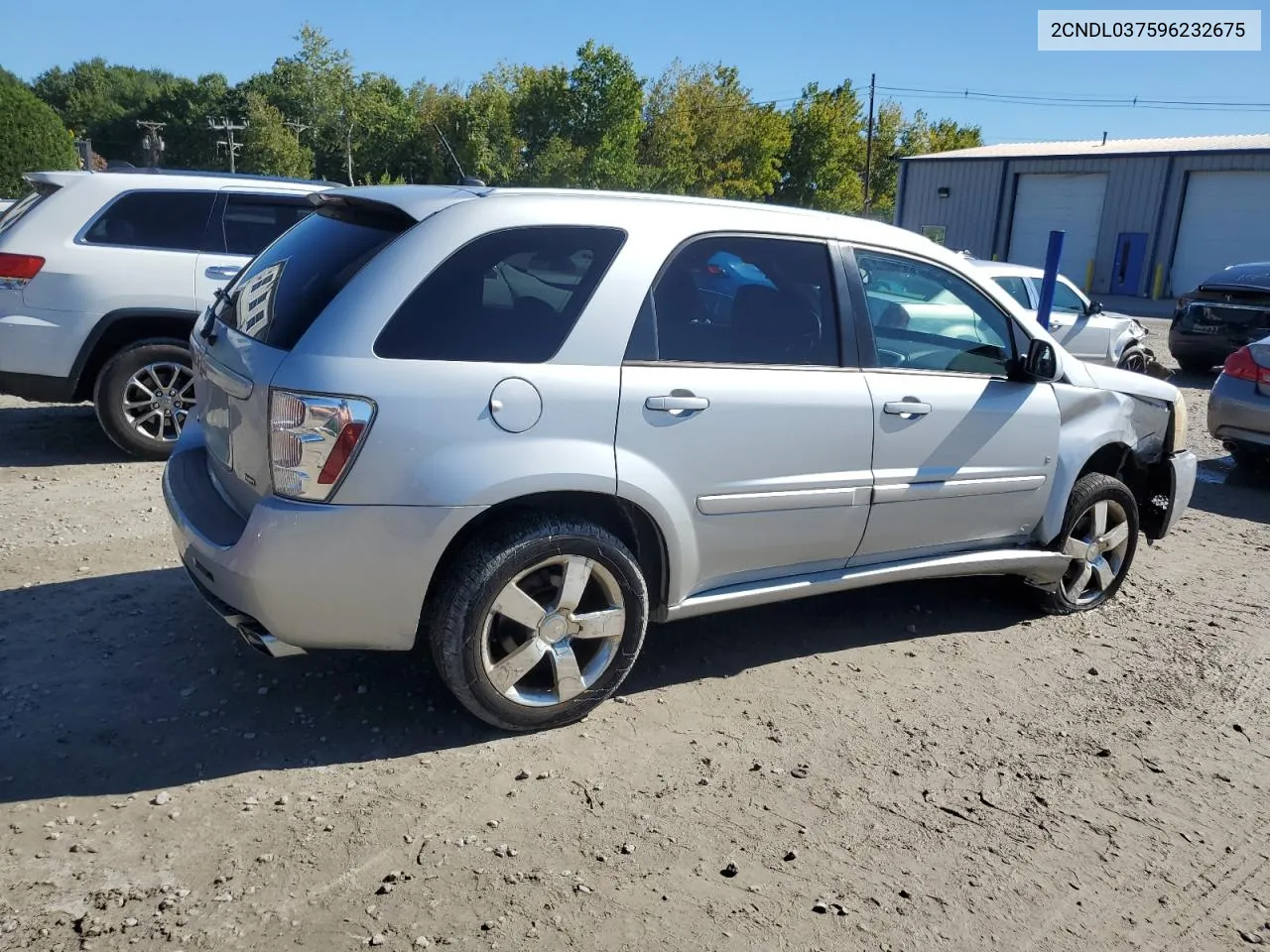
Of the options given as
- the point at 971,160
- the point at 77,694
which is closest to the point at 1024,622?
the point at 77,694

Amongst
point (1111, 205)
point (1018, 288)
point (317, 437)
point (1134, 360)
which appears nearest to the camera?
point (317, 437)

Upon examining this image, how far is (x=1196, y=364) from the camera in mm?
14414

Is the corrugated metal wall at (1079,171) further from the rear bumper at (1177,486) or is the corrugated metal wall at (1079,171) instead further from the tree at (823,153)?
the rear bumper at (1177,486)

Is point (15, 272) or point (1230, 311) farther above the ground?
point (15, 272)

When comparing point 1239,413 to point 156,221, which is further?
point 1239,413

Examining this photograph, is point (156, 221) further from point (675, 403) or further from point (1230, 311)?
point (1230, 311)

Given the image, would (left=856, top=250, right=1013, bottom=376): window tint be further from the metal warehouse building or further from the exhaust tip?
the metal warehouse building

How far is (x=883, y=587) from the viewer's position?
543 cm

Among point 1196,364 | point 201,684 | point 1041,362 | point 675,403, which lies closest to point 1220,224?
point 1196,364

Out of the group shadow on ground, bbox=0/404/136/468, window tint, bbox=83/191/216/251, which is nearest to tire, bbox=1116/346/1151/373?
window tint, bbox=83/191/216/251

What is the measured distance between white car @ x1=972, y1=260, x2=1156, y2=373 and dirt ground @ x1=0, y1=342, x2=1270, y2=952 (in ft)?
20.0

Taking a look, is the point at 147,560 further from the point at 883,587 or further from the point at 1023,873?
the point at 1023,873

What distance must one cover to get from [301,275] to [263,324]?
225 millimetres

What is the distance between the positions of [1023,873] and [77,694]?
10.6 feet
